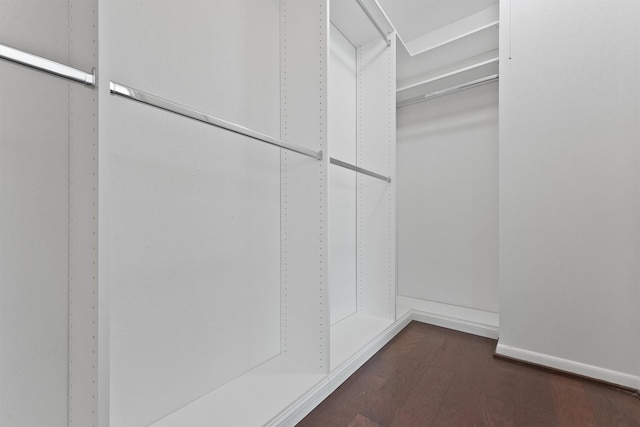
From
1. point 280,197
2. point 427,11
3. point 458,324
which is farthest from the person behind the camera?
point 427,11

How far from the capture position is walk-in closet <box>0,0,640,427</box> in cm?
66

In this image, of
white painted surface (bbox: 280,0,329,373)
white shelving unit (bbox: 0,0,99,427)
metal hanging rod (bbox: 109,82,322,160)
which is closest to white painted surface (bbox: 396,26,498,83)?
white painted surface (bbox: 280,0,329,373)

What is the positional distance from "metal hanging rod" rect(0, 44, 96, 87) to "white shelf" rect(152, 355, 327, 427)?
1009 mm

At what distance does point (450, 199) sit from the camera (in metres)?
2.20

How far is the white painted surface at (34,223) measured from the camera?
2.15ft

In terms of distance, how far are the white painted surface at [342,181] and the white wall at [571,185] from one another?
898 mm

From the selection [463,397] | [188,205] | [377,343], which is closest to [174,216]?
[188,205]

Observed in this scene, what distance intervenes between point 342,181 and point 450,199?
36.6 inches

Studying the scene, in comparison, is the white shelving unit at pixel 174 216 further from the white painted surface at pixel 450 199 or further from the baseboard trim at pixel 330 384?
the white painted surface at pixel 450 199

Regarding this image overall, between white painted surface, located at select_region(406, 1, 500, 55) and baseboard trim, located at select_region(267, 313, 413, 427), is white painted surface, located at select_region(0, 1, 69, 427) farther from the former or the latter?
white painted surface, located at select_region(406, 1, 500, 55)

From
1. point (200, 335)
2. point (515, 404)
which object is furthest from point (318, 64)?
point (515, 404)

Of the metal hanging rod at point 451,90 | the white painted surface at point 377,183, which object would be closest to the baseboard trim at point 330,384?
the white painted surface at point 377,183

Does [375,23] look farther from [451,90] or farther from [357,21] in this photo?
[451,90]

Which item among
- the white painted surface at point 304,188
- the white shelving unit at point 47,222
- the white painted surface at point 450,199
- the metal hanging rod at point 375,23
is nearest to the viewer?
the white shelving unit at point 47,222
